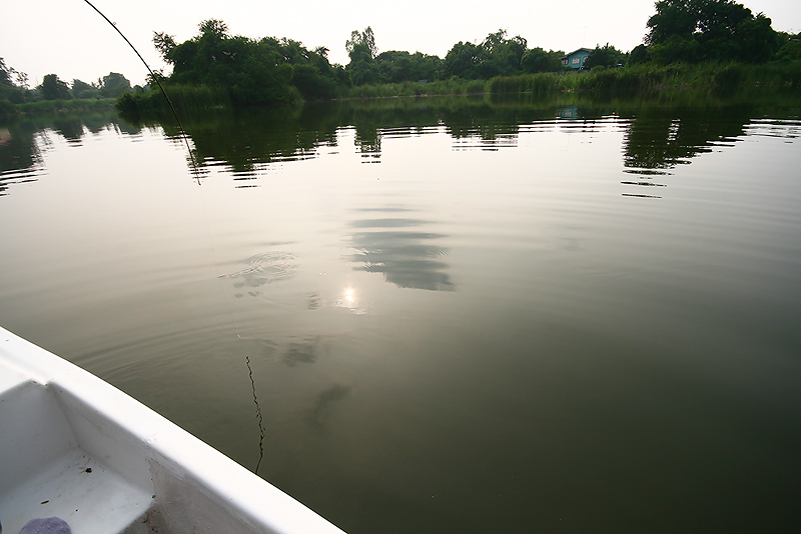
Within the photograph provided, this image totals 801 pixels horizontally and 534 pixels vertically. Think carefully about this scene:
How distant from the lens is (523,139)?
11969 mm

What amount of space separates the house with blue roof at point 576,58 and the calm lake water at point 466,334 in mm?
81084

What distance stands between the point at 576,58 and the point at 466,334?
89.9 metres

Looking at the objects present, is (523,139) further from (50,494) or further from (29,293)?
(50,494)

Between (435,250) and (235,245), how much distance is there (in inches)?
105

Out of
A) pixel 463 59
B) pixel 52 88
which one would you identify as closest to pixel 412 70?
pixel 463 59

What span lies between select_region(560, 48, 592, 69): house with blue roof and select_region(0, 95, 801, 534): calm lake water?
81.1 m

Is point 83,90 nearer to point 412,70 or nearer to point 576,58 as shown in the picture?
point 412,70

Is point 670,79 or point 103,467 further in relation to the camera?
point 670,79

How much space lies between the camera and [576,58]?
74.4 m

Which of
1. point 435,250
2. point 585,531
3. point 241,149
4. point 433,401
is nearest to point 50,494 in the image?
point 433,401

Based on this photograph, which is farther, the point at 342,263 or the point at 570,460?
the point at 342,263

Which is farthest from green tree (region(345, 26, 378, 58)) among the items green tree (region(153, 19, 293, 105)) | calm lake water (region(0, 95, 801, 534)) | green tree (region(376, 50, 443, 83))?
A: calm lake water (region(0, 95, 801, 534))

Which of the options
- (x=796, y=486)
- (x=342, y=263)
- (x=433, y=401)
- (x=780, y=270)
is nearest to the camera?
(x=796, y=486)

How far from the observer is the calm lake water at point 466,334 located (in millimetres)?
1880
